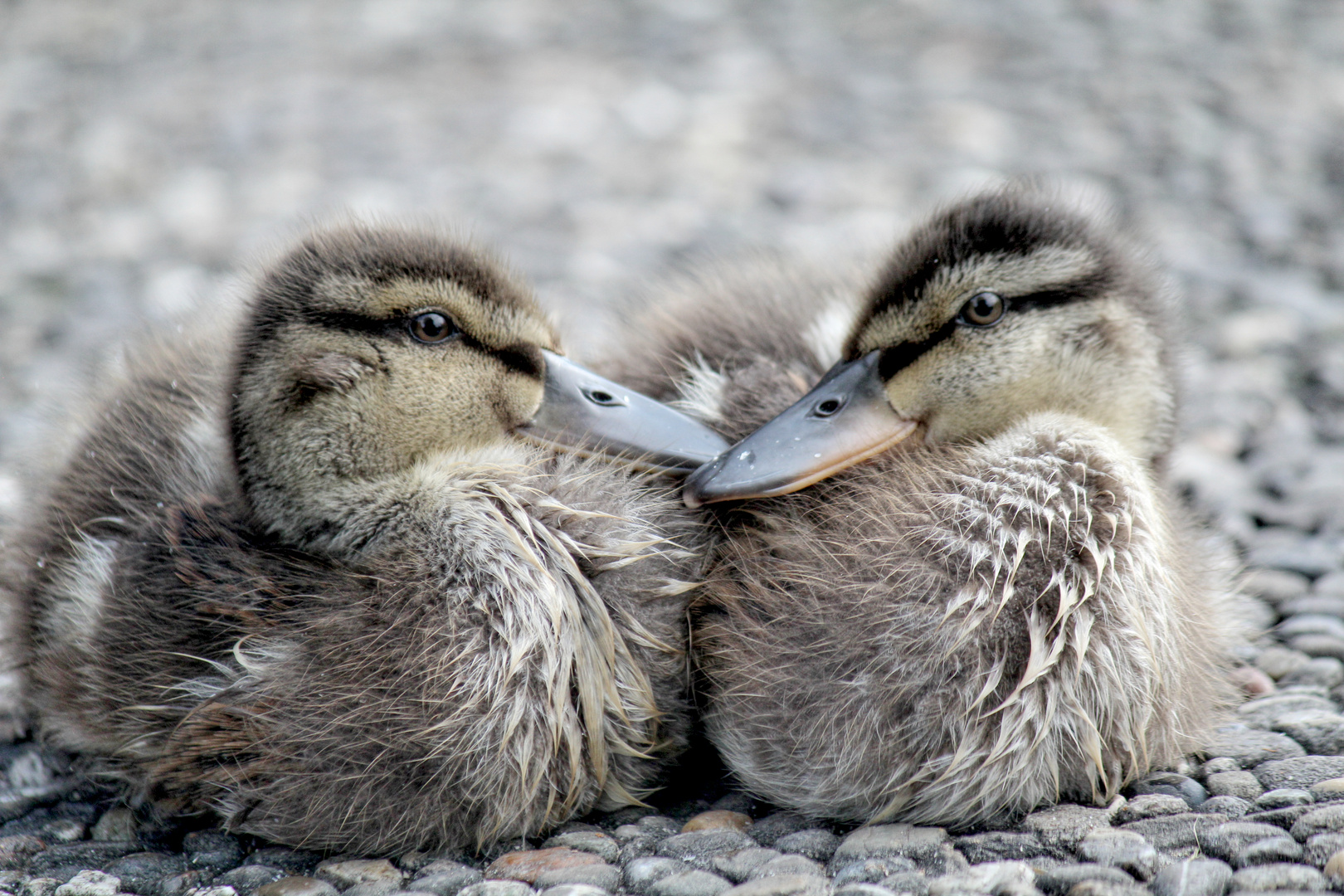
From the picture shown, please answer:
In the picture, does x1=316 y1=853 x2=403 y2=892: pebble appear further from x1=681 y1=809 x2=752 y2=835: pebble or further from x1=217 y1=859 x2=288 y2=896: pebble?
x1=681 y1=809 x2=752 y2=835: pebble

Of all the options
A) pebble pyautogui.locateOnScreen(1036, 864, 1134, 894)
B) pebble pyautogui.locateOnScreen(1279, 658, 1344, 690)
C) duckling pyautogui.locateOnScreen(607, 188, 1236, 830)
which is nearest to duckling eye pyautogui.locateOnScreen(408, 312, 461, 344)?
duckling pyautogui.locateOnScreen(607, 188, 1236, 830)

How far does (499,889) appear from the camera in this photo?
2338 millimetres

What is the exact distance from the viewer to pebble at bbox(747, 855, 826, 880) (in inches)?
91.6

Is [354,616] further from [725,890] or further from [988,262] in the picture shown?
[988,262]

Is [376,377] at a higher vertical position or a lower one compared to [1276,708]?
higher

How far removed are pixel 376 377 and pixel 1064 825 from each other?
67.3 inches

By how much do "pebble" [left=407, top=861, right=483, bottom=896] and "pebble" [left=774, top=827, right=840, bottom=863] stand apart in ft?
2.09

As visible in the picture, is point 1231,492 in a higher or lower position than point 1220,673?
higher

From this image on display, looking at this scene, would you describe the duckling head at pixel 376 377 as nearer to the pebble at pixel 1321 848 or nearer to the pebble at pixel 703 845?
the pebble at pixel 703 845

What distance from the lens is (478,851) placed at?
8.27ft

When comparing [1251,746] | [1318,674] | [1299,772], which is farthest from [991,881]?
[1318,674]

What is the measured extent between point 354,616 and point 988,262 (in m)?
1.59

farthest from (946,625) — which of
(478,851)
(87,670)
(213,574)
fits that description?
(87,670)

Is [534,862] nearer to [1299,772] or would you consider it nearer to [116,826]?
[116,826]
